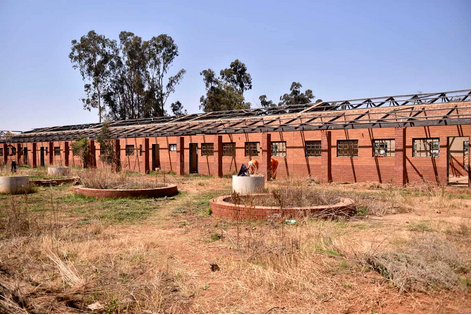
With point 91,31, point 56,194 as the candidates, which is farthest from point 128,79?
point 56,194

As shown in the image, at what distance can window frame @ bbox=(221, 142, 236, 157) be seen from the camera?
25.2 m

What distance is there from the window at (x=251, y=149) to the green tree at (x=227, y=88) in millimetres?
23408

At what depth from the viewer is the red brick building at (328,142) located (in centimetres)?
1825

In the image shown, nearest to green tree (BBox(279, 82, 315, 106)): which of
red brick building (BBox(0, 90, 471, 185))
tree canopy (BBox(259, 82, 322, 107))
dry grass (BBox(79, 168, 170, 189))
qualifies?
tree canopy (BBox(259, 82, 322, 107))

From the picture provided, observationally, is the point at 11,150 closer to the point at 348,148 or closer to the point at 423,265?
the point at 348,148

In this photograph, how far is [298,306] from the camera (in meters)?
4.34

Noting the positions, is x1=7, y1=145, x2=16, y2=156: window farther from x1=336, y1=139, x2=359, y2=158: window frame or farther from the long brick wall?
x1=336, y1=139, x2=359, y2=158: window frame

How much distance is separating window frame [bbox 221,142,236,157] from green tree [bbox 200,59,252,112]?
72.1ft

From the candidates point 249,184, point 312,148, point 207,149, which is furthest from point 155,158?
point 249,184

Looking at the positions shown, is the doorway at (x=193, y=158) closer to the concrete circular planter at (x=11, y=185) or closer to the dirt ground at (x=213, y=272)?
the concrete circular planter at (x=11, y=185)

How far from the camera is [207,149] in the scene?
26.7 m

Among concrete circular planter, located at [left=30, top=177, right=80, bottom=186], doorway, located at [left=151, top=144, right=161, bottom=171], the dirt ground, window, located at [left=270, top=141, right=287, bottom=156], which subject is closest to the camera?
the dirt ground

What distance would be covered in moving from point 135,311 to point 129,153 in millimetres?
28007

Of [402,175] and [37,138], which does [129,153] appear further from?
[402,175]
